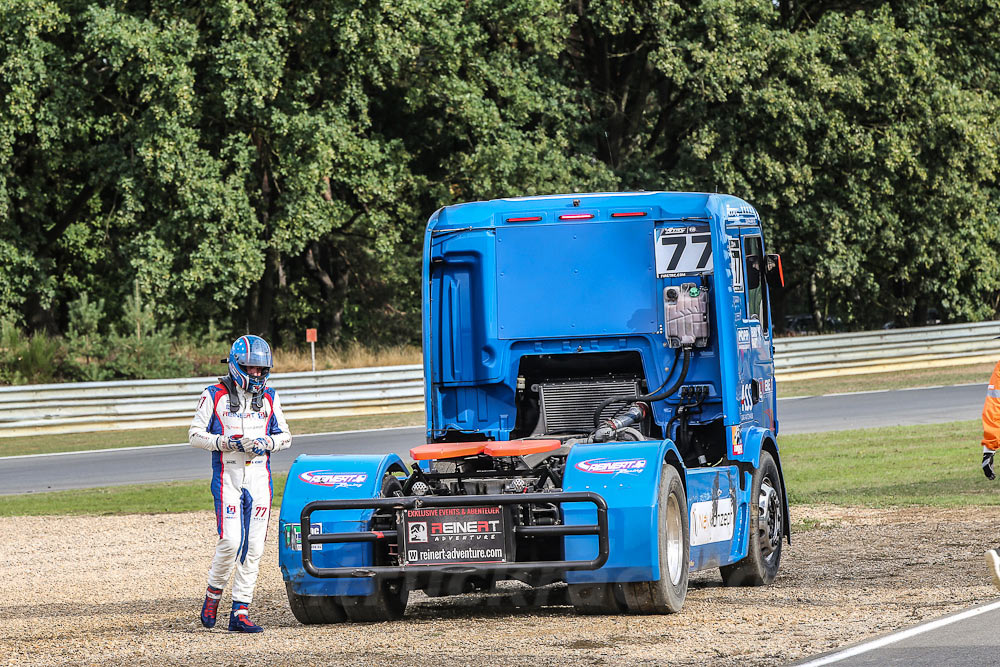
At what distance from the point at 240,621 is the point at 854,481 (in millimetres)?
10062

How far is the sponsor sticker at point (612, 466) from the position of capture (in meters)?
8.69

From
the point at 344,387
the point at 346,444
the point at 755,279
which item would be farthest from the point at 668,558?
the point at 344,387

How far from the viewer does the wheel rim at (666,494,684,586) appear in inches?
351

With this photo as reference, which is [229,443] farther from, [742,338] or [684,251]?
[742,338]

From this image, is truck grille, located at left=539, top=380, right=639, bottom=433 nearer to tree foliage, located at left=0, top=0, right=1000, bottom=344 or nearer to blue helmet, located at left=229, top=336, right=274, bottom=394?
blue helmet, located at left=229, top=336, right=274, bottom=394

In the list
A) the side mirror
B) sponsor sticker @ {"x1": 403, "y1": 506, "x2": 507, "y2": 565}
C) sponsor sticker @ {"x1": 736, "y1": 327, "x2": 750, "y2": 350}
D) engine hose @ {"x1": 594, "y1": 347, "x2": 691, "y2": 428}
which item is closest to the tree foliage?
the side mirror

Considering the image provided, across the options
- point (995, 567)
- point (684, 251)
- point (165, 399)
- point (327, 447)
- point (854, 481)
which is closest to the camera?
point (995, 567)

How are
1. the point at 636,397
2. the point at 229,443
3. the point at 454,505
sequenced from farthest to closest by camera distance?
the point at 636,397 < the point at 229,443 < the point at 454,505

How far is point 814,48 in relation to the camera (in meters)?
33.9

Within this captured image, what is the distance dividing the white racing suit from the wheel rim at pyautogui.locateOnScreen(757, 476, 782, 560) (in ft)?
12.1

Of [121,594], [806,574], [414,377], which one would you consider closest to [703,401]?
[806,574]

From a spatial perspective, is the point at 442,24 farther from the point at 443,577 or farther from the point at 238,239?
the point at 443,577

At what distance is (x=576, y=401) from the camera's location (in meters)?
10.5

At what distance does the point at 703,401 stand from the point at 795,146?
83.7 ft
